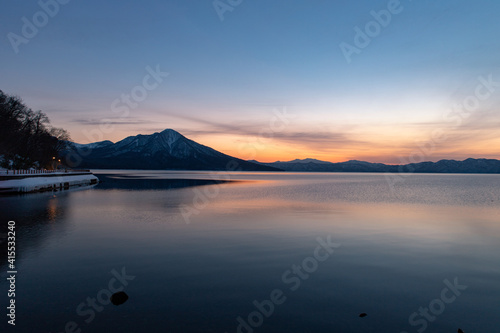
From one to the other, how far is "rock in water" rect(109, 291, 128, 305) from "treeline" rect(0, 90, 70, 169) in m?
77.4

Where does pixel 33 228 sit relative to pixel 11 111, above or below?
below

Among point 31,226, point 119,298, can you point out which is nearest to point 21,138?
point 31,226

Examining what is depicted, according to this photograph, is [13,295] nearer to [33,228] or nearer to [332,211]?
[33,228]

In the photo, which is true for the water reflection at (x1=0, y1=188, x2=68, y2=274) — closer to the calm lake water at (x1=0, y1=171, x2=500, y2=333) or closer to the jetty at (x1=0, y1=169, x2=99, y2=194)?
the calm lake water at (x1=0, y1=171, x2=500, y2=333)

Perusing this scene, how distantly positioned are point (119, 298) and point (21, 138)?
91.5 m

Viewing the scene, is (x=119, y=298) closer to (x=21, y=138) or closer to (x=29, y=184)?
(x=29, y=184)

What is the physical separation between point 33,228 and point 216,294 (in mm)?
17640

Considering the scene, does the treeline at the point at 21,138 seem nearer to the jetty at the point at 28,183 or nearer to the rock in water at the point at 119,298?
the jetty at the point at 28,183

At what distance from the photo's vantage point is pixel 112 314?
9281mm

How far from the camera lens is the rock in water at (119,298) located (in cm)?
1004

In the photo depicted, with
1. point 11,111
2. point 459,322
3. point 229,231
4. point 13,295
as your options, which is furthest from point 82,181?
point 459,322

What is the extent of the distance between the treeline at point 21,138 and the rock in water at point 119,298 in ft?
254

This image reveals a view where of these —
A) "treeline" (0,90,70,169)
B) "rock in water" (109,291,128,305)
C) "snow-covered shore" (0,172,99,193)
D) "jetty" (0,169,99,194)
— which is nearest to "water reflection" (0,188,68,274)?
"rock in water" (109,291,128,305)

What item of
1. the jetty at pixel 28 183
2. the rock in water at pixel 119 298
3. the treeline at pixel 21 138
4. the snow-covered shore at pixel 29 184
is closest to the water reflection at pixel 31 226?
the rock in water at pixel 119 298
